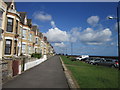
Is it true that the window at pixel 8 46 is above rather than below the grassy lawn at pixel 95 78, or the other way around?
above

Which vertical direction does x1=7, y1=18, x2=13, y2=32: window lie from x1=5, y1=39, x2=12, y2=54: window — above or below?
above

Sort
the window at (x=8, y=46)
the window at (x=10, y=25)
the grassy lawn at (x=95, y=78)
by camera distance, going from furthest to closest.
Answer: the window at (x=10, y=25) < the window at (x=8, y=46) < the grassy lawn at (x=95, y=78)

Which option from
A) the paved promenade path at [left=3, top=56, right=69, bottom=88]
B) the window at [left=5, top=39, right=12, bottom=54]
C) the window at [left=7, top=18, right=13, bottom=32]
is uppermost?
the window at [left=7, top=18, right=13, bottom=32]

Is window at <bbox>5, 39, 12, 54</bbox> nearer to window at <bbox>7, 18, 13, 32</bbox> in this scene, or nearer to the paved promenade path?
window at <bbox>7, 18, 13, 32</bbox>

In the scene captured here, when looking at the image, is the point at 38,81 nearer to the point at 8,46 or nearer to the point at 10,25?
the point at 8,46

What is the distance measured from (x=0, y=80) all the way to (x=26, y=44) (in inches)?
726

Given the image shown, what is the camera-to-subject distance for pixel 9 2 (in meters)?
18.9

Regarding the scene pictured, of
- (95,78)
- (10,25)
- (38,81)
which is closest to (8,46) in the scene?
(10,25)

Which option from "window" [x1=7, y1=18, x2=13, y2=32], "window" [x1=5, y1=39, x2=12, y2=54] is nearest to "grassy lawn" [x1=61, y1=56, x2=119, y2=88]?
"window" [x1=5, y1=39, x2=12, y2=54]

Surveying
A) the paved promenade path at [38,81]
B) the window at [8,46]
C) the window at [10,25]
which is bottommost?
the paved promenade path at [38,81]

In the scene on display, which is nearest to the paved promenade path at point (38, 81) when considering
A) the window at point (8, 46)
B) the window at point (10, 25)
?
the window at point (8, 46)

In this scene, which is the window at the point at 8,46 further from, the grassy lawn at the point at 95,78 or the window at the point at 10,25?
the grassy lawn at the point at 95,78

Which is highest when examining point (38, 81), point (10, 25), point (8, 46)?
point (10, 25)

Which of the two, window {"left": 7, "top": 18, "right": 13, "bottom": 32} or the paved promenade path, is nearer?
the paved promenade path
